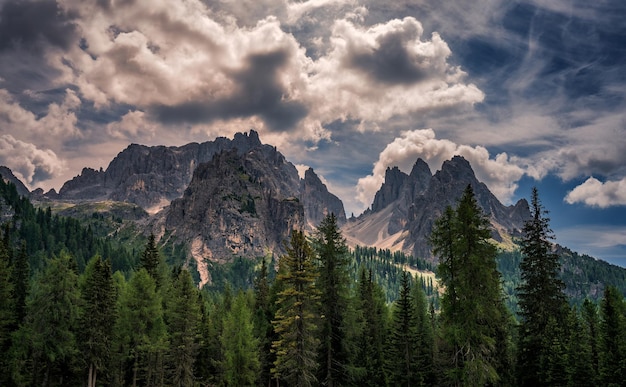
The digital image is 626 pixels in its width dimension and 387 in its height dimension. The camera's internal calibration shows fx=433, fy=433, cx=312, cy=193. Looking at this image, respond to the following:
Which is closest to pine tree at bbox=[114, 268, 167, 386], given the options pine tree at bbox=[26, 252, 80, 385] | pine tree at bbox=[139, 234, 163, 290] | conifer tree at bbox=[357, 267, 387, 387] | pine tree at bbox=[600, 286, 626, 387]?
pine tree at bbox=[26, 252, 80, 385]

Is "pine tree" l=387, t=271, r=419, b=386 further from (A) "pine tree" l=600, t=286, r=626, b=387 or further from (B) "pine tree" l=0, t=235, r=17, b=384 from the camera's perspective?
(B) "pine tree" l=0, t=235, r=17, b=384

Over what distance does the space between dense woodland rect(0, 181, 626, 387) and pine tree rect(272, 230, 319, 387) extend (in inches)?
4.6

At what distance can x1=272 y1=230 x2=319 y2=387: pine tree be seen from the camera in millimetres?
34531

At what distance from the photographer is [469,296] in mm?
28562

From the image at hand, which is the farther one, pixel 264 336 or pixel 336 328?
pixel 264 336

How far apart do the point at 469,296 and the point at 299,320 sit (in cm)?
1375

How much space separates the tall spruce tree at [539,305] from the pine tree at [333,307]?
16.7 metres

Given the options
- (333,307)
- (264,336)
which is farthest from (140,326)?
(333,307)

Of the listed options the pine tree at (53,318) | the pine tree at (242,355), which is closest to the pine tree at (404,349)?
the pine tree at (242,355)

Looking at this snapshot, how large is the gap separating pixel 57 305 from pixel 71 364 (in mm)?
9352

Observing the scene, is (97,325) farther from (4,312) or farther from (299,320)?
(299,320)

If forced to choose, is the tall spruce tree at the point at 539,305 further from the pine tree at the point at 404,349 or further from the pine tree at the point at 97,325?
the pine tree at the point at 97,325

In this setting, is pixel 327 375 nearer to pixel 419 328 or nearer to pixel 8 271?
pixel 419 328

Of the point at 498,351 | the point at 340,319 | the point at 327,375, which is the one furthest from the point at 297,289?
the point at 498,351
